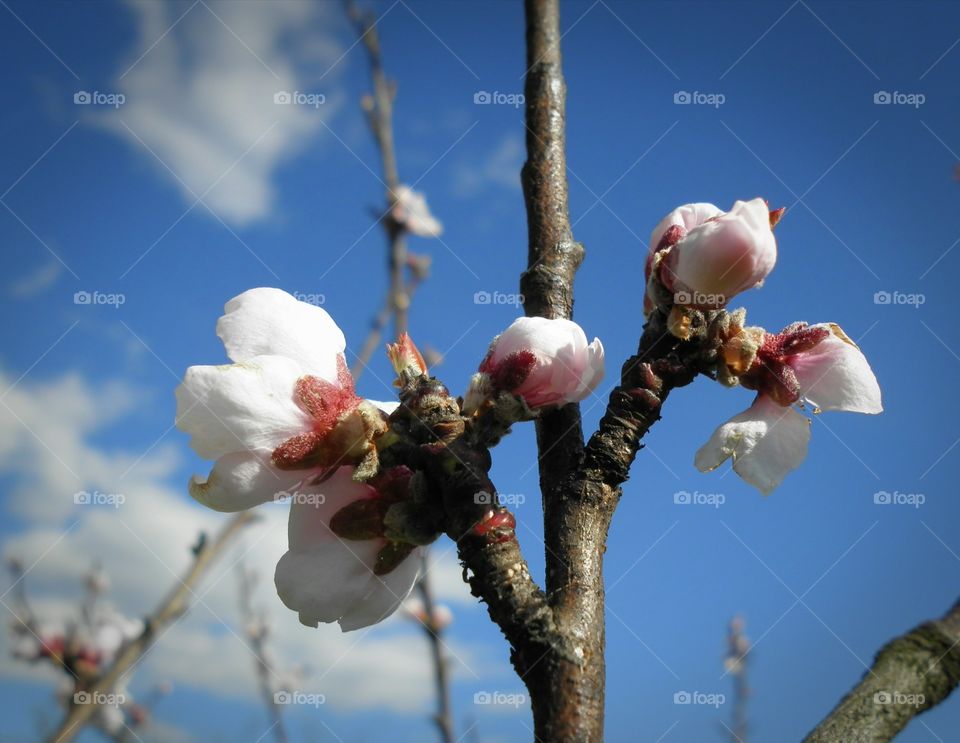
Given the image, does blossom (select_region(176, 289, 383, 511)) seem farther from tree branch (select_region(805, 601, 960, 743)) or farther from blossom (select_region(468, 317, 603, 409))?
tree branch (select_region(805, 601, 960, 743))

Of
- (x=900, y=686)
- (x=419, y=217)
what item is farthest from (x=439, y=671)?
(x=419, y=217)

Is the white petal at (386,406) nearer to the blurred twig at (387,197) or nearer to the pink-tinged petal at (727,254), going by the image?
the pink-tinged petal at (727,254)

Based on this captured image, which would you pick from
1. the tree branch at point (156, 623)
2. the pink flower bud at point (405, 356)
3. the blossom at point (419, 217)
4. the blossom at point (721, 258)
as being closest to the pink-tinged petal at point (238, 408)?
the pink flower bud at point (405, 356)

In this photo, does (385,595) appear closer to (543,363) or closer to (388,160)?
(543,363)

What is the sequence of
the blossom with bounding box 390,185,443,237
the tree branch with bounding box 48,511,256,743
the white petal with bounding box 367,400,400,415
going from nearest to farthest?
the white petal with bounding box 367,400,400,415 → the tree branch with bounding box 48,511,256,743 → the blossom with bounding box 390,185,443,237

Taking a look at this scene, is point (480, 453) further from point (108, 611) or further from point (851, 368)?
point (108, 611)

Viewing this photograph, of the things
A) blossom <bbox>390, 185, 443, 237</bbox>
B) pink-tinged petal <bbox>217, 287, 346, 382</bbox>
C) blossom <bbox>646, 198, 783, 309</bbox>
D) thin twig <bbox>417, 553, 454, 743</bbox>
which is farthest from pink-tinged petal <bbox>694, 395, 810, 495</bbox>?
blossom <bbox>390, 185, 443, 237</bbox>
